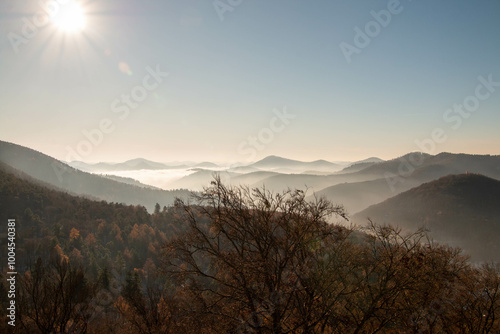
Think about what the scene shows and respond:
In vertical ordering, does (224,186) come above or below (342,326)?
above

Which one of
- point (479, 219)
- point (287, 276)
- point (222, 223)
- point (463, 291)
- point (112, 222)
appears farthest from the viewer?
point (479, 219)

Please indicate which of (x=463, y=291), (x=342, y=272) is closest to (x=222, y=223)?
(x=342, y=272)

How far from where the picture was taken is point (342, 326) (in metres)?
12.5

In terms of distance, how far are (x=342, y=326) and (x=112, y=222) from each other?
143844 mm

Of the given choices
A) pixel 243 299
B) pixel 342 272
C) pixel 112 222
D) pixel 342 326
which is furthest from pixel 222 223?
pixel 112 222

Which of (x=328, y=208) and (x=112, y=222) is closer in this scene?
(x=328, y=208)

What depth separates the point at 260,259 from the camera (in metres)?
10.8

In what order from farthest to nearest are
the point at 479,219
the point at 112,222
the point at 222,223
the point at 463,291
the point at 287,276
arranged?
the point at 479,219
the point at 112,222
the point at 463,291
the point at 222,223
the point at 287,276

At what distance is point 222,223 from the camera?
38.9 feet

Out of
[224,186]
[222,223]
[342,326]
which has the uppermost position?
[224,186]

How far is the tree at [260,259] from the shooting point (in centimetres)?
1051

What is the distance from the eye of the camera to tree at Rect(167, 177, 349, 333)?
10.5 metres

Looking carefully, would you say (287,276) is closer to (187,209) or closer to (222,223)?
(222,223)

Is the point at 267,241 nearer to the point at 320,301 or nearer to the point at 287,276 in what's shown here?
the point at 287,276
